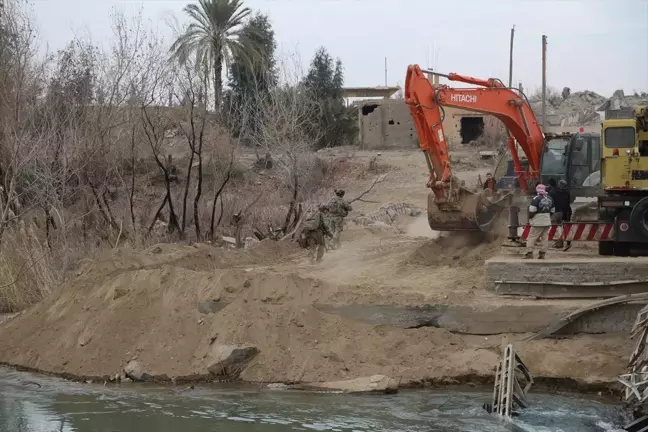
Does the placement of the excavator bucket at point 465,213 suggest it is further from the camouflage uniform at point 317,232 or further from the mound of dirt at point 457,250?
the camouflage uniform at point 317,232

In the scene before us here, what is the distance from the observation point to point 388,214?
26422mm

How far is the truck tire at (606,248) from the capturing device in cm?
1498

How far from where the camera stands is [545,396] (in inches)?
443

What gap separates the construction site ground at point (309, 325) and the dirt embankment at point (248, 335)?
2cm

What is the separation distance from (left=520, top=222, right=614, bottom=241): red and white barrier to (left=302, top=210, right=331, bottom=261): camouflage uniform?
12.2 ft

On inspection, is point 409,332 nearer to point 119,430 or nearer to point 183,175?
point 119,430

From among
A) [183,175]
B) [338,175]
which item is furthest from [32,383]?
[338,175]

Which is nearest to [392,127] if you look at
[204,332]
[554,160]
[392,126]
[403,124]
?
[392,126]

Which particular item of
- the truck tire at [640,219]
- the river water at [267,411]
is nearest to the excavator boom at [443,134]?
the truck tire at [640,219]

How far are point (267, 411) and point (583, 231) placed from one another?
705 cm

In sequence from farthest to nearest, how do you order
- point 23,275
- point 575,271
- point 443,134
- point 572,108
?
point 572,108, point 23,275, point 443,134, point 575,271

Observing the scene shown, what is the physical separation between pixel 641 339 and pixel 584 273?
2.91m

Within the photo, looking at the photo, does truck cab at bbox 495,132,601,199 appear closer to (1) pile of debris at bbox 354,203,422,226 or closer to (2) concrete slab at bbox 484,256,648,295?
(2) concrete slab at bbox 484,256,648,295

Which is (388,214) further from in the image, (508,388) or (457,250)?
(508,388)
